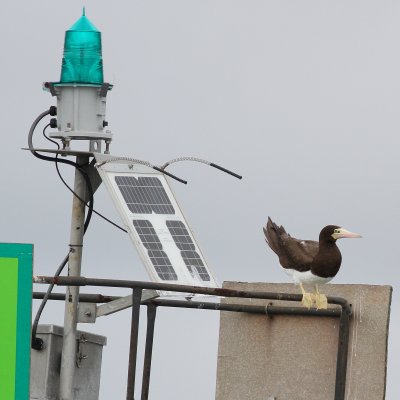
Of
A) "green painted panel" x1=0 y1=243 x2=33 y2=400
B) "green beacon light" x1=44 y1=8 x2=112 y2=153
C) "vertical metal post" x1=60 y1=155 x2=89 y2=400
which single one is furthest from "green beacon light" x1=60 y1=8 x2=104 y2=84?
"green painted panel" x1=0 y1=243 x2=33 y2=400

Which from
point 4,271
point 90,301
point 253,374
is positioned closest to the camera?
point 4,271

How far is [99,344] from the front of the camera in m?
15.5

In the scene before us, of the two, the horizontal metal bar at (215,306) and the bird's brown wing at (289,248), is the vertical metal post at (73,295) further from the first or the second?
the bird's brown wing at (289,248)

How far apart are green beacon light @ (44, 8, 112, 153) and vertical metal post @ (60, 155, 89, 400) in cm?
29

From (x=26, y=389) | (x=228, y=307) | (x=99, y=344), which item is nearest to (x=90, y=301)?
(x=99, y=344)

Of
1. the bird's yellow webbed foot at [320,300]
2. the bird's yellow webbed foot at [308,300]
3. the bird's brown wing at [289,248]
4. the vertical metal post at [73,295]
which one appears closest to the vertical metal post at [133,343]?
the vertical metal post at [73,295]

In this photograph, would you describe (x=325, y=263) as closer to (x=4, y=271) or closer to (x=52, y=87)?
(x=52, y=87)

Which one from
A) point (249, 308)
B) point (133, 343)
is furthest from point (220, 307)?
point (133, 343)

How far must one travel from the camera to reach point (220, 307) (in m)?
15.7

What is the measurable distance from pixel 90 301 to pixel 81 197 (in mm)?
1008

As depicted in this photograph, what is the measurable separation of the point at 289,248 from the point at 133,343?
303cm

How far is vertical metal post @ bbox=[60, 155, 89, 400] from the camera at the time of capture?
48.9 ft

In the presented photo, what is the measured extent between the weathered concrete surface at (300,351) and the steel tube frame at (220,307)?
0.13m

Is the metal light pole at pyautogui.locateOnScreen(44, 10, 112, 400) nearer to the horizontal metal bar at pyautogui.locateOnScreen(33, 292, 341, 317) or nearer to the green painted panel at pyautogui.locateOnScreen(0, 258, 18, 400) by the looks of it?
the horizontal metal bar at pyautogui.locateOnScreen(33, 292, 341, 317)
